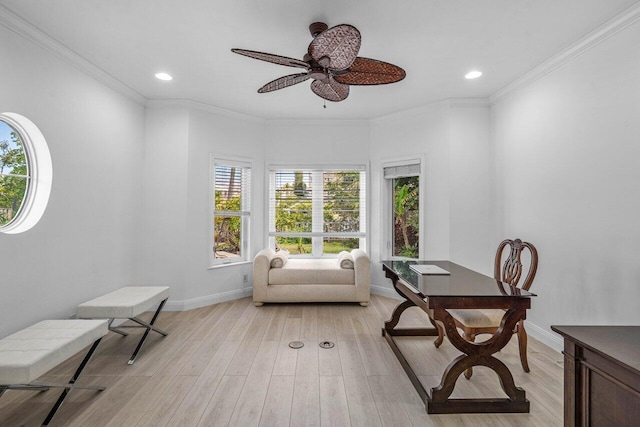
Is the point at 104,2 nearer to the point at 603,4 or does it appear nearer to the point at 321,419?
the point at 321,419

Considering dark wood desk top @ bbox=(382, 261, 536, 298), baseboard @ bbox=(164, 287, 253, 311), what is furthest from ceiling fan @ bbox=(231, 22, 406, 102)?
baseboard @ bbox=(164, 287, 253, 311)

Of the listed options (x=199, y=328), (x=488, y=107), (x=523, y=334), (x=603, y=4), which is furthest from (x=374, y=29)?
(x=199, y=328)

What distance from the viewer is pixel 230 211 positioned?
14.6 ft

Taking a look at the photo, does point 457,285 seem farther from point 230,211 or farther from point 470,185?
point 230,211

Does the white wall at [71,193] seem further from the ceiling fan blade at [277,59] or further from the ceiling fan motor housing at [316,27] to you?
the ceiling fan motor housing at [316,27]

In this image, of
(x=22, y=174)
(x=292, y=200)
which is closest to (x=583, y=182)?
(x=292, y=200)

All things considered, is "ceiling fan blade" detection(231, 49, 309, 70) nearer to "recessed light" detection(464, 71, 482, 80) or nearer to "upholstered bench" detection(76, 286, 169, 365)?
"recessed light" detection(464, 71, 482, 80)

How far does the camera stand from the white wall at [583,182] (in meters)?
2.24

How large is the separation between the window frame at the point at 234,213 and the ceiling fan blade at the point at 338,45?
2629mm

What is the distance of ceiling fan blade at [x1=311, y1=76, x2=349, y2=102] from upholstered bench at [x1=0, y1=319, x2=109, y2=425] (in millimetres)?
2360

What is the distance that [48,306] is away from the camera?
8.55 ft

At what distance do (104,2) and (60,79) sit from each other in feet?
3.23

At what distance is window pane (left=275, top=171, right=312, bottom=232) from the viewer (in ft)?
16.0

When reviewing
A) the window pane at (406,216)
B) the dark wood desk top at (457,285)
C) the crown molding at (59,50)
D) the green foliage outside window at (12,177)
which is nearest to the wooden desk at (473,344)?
the dark wood desk top at (457,285)
